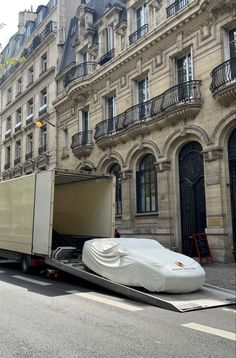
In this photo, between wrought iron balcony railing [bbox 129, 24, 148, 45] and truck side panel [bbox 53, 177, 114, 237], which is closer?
truck side panel [bbox 53, 177, 114, 237]

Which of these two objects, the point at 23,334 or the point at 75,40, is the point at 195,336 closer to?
the point at 23,334

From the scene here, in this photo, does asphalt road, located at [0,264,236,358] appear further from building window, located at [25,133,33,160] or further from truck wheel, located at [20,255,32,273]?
building window, located at [25,133,33,160]

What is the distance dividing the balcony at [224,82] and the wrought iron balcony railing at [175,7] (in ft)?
13.6

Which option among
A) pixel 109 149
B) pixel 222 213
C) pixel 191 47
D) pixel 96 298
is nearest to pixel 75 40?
pixel 109 149

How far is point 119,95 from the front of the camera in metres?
20.9

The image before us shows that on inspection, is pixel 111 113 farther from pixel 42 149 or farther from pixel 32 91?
pixel 32 91

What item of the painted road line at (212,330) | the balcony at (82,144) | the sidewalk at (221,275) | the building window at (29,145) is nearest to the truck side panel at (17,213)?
the sidewalk at (221,275)

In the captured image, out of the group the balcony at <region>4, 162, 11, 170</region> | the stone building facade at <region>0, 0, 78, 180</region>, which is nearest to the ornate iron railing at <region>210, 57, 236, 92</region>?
the stone building facade at <region>0, 0, 78, 180</region>

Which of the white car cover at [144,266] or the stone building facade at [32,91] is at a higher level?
the stone building facade at [32,91]

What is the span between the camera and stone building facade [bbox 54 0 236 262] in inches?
590

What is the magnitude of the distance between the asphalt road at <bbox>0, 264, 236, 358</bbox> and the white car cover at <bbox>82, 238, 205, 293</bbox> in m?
0.52

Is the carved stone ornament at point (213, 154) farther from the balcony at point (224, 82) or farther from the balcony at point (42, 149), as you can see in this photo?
the balcony at point (42, 149)

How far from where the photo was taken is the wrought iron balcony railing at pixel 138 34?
19.4 m

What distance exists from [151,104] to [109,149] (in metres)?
3.97
